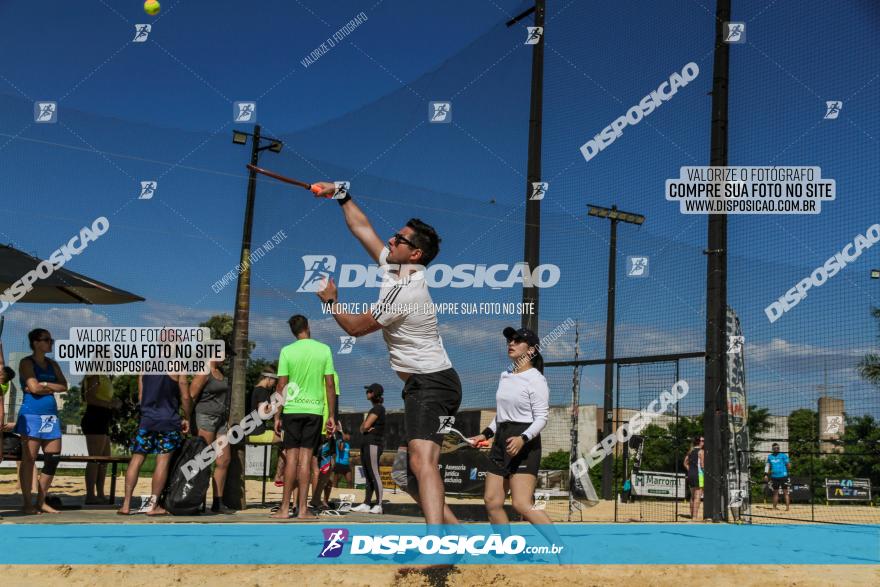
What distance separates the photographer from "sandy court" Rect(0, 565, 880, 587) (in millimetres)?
4219

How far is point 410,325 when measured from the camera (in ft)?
14.3

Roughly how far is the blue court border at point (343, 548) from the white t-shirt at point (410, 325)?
0.89 m

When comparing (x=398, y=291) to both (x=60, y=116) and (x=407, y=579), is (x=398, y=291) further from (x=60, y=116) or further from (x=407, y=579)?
(x=60, y=116)

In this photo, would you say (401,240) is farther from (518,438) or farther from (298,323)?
(298,323)

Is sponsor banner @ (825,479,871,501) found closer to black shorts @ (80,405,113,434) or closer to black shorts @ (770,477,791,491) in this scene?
black shorts @ (770,477,791,491)

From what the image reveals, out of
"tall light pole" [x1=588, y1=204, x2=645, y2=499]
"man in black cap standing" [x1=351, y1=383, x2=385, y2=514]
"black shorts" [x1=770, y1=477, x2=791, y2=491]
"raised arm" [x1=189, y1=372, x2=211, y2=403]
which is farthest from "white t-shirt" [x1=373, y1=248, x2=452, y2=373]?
"black shorts" [x1=770, y1=477, x2=791, y2=491]

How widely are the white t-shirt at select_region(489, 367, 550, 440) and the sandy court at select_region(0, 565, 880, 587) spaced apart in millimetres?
924

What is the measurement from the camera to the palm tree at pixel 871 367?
1059 cm

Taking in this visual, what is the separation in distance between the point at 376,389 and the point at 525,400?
4156mm

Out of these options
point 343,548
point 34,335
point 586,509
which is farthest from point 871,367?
point 34,335

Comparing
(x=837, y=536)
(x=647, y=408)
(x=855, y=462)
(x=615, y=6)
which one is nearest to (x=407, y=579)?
(x=837, y=536)

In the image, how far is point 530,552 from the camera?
16.8ft

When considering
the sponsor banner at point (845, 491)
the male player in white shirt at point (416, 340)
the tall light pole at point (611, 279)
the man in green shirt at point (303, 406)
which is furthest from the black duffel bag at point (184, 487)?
the sponsor banner at point (845, 491)

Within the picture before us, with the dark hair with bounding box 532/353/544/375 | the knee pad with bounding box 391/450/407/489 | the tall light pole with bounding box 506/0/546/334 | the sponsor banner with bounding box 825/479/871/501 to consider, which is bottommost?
the sponsor banner with bounding box 825/479/871/501
